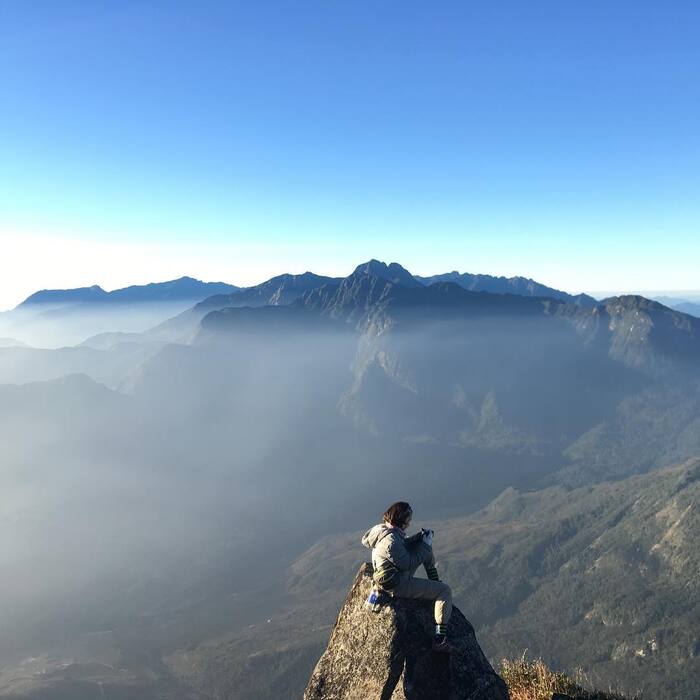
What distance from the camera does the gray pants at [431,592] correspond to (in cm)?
1973

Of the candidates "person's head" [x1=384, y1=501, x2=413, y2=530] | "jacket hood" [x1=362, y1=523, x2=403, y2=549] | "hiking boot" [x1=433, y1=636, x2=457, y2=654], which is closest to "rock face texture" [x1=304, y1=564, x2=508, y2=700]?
Answer: "hiking boot" [x1=433, y1=636, x2=457, y2=654]

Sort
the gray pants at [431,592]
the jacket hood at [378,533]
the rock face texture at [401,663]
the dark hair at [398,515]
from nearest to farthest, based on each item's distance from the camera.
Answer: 1. the rock face texture at [401,663]
2. the gray pants at [431,592]
3. the jacket hood at [378,533]
4. the dark hair at [398,515]

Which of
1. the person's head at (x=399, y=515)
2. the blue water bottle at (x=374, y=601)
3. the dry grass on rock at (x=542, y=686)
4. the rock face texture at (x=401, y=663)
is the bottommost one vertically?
the dry grass on rock at (x=542, y=686)

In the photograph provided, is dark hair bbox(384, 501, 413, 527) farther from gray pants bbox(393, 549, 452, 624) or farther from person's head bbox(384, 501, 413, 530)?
gray pants bbox(393, 549, 452, 624)

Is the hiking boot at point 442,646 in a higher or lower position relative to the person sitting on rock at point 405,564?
lower

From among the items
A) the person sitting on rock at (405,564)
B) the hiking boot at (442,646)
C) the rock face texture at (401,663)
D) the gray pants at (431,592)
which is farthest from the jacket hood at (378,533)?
the hiking boot at (442,646)

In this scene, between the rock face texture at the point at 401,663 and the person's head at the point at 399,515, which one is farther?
the person's head at the point at 399,515

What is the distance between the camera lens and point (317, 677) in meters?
21.8

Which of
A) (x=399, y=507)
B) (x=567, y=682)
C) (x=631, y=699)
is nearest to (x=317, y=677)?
(x=399, y=507)

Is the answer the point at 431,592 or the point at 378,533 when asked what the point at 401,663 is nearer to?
the point at 431,592

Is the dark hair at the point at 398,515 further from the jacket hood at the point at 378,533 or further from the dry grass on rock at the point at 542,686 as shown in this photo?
the dry grass on rock at the point at 542,686

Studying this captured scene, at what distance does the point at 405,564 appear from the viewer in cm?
1936

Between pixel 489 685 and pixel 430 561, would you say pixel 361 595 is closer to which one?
pixel 430 561

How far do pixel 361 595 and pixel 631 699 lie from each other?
1313cm
